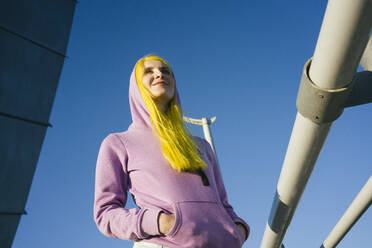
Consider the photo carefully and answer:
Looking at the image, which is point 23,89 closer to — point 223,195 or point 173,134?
point 173,134

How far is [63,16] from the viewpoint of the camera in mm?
6828

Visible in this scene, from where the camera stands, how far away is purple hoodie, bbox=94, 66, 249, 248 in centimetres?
146

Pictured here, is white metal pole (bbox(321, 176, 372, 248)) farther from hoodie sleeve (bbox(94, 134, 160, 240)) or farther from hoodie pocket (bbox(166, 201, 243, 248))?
hoodie sleeve (bbox(94, 134, 160, 240))

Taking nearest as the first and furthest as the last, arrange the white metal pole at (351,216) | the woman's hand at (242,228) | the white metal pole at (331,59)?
the white metal pole at (331,59) < the woman's hand at (242,228) < the white metal pole at (351,216)

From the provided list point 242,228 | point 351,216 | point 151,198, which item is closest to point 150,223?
point 151,198

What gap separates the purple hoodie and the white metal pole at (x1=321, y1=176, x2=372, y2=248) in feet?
8.28

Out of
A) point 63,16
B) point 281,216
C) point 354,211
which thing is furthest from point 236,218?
point 63,16

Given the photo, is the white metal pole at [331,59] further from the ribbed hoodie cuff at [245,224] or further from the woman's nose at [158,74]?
the woman's nose at [158,74]

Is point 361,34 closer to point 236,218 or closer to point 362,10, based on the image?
point 362,10

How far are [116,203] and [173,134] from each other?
1.54ft

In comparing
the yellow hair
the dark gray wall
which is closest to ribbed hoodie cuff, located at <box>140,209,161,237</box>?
the yellow hair

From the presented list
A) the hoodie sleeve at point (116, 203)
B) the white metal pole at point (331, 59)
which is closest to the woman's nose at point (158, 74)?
the hoodie sleeve at point (116, 203)

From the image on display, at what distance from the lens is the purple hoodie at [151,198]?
Result: 146 centimetres

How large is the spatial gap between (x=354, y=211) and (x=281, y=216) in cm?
178
